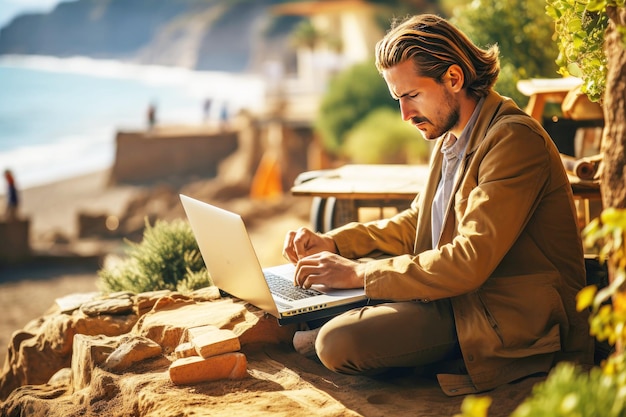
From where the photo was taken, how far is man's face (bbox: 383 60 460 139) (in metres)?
2.91

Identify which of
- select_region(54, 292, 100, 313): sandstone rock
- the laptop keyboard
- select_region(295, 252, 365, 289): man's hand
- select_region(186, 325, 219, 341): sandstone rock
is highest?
select_region(295, 252, 365, 289): man's hand

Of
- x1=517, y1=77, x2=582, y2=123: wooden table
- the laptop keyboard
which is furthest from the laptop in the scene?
x1=517, y1=77, x2=582, y2=123: wooden table

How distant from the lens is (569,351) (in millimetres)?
2867

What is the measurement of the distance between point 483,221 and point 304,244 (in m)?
0.96

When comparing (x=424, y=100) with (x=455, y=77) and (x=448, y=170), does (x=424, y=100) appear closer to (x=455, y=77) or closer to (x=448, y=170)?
(x=455, y=77)

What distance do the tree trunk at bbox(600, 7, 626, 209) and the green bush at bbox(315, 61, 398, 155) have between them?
18.6 m

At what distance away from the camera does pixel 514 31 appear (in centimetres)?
659

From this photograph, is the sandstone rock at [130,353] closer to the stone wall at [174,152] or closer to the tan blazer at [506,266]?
the tan blazer at [506,266]

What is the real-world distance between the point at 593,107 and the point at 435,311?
2.14m

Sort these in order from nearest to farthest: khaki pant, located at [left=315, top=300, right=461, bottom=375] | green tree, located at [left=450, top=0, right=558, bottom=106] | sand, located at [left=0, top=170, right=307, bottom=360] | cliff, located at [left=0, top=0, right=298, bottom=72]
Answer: khaki pant, located at [left=315, top=300, right=461, bottom=375]
green tree, located at [left=450, top=0, right=558, bottom=106]
sand, located at [left=0, top=170, right=307, bottom=360]
cliff, located at [left=0, top=0, right=298, bottom=72]

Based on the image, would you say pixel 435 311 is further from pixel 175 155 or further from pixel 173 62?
pixel 173 62

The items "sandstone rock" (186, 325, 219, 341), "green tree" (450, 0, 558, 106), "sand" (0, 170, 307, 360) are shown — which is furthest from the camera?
"sand" (0, 170, 307, 360)

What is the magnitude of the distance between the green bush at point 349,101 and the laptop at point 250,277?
17526 millimetres

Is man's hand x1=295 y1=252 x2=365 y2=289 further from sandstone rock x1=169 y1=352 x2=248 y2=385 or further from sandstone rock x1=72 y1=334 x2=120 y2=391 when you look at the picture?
sandstone rock x1=72 y1=334 x2=120 y2=391
